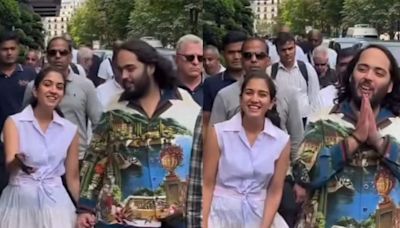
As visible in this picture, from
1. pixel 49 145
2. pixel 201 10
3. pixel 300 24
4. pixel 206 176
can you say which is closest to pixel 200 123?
pixel 206 176

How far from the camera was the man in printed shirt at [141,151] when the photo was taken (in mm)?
4762

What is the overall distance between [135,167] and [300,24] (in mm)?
5863

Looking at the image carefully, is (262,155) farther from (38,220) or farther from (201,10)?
(201,10)

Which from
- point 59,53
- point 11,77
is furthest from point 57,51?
point 11,77

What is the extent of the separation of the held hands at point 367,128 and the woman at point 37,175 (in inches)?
78.4

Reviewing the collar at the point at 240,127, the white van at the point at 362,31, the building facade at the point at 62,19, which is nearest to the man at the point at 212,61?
the white van at the point at 362,31

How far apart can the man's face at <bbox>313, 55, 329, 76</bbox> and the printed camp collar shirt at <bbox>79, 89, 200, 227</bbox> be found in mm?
5144

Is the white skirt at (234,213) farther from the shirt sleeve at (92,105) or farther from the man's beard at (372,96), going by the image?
the shirt sleeve at (92,105)

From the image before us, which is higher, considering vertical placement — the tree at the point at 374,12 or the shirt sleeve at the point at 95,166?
the tree at the point at 374,12

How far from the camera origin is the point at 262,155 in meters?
4.91

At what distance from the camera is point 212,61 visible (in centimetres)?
855

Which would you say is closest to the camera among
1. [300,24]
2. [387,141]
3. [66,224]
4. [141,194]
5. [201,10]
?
[387,141]

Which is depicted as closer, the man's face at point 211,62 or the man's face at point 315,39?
the man's face at point 211,62

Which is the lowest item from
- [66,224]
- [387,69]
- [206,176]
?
[66,224]
